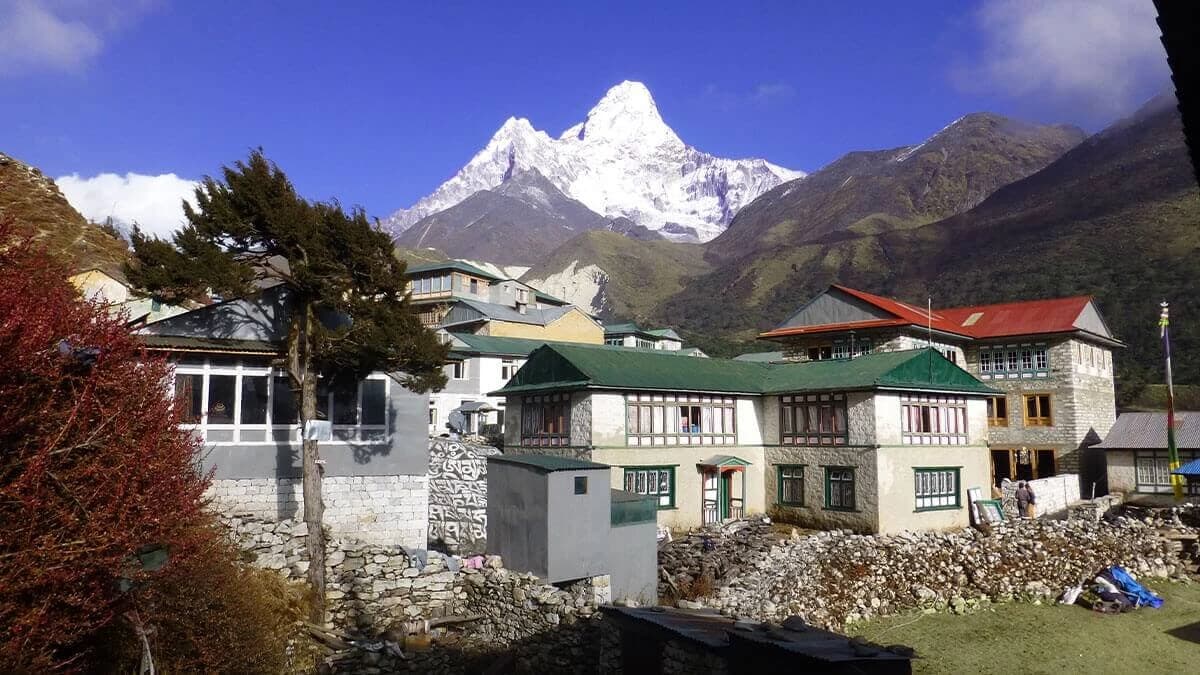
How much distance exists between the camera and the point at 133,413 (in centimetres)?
1100

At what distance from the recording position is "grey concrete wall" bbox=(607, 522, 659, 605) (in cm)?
2022

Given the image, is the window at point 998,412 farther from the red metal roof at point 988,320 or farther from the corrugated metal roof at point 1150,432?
the corrugated metal roof at point 1150,432

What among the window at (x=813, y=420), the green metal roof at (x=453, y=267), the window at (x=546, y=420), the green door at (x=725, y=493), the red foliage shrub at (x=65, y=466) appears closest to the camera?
the red foliage shrub at (x=65, y=466)

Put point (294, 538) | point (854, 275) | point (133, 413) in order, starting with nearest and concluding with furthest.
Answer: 1. point (133, 413)
2. point (294, 538)
3. point (854, 275)

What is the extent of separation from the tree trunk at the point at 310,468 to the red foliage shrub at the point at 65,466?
24.5 ft

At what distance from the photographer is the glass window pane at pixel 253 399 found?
2236cm

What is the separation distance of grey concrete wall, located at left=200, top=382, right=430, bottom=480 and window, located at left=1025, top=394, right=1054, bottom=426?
31.8m

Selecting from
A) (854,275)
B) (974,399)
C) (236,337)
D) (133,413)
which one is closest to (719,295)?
(854,275)

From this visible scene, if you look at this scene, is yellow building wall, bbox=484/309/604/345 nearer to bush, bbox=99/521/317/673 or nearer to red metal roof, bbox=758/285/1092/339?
red metal roof, bbox=758/285/1092/339

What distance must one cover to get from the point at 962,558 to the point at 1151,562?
303 inches

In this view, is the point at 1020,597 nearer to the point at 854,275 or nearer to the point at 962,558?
the point at 962,558

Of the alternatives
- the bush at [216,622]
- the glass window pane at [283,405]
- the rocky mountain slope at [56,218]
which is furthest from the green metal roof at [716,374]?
the rocky mountain slope at [56,218]

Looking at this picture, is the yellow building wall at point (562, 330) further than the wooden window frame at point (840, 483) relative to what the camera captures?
Yes

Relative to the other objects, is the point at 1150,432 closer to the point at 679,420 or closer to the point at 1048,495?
the point at 1048,495
